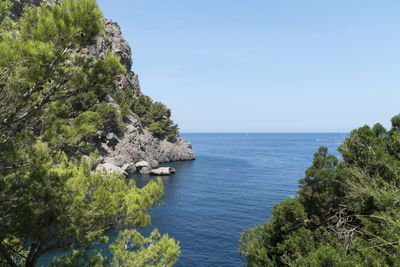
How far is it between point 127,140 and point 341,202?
56.3 metres

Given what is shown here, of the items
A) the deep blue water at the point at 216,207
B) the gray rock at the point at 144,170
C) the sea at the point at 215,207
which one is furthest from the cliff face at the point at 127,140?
the deep blue water at the point at 216,207

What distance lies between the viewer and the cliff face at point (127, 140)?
186 ft

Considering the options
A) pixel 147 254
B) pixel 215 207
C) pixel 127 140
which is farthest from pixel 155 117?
pixel 147 254

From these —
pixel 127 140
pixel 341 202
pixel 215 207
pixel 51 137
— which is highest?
pixel 51 137

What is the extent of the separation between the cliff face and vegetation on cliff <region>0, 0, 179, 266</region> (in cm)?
3900

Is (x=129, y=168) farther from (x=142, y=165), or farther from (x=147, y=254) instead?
(x=147, y=254)

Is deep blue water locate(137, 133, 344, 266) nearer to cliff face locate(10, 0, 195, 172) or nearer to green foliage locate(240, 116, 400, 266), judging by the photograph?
green foliage locate(240, 116, 400, 266)

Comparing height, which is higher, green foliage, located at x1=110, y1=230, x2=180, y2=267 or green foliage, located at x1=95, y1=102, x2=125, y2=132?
green foliage, located at x1=95, y1=102, x2=125, y2=132

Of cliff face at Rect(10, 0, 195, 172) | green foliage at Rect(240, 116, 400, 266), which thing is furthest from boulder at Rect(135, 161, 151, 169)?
green foliage at Rect(240, 116, 400, 266)

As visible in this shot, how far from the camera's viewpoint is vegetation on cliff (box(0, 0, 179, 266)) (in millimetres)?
6469

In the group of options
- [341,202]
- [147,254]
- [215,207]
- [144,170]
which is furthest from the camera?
[144,170]

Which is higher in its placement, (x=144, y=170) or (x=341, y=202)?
(x=341, y=202)

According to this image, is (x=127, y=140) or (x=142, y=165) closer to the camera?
(x=142, y=165)

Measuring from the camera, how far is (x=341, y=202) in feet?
44.0
